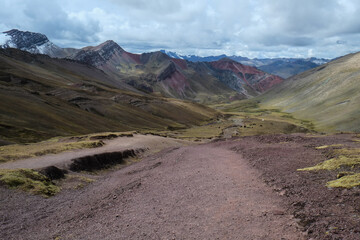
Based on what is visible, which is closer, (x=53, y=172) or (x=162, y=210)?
(x=162, y=210)

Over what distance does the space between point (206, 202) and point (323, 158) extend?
15.6 meters

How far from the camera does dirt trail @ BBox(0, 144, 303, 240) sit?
14.8 meters

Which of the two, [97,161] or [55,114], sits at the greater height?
[55,114]

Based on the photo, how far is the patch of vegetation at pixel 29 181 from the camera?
85.6 feet


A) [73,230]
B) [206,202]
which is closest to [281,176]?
[206,202]

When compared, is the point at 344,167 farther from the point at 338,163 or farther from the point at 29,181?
the point at 29,181

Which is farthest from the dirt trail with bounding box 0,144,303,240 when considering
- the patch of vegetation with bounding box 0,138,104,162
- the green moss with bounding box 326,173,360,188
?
the patch of vegetation with bounding box 0,138,104,162

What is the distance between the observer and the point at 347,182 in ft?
58.1

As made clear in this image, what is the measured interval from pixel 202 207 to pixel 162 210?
273 centimetres

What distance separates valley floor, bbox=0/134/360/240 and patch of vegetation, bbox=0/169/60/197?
1.06m

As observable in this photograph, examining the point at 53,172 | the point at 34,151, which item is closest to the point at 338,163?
the point at 53,172

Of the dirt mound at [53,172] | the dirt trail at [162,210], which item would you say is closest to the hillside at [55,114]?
the dirt mound at [53,172]

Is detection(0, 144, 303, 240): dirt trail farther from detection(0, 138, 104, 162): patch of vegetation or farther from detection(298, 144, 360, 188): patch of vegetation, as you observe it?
detection(0, 138, 104, 162): patch of vegetation

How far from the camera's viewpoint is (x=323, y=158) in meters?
28.1
